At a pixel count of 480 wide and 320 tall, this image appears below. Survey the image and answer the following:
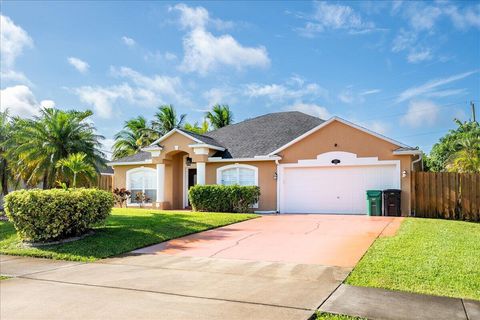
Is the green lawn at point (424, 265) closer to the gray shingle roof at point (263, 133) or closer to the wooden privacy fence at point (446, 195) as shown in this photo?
the wooden privacy fence at point (446, 195)

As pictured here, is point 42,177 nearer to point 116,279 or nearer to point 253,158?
point 253,158

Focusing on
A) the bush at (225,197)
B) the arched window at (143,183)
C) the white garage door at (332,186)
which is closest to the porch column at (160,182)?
the arched window at (143,183)

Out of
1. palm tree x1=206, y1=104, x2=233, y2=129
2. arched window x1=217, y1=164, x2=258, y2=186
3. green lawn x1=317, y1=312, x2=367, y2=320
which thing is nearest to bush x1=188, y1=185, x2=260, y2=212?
arched window x1=217, y1=164, x2=258, y2=186

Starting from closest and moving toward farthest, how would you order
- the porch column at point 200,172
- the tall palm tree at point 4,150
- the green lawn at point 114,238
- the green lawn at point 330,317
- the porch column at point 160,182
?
the green lawn at point 330,317 → the green lawn at point 114,238 → the tall palm tree at point 4,150 → the porch column at point 200,172 → the porch column at point 160,182

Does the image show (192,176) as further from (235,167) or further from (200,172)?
(235,167)

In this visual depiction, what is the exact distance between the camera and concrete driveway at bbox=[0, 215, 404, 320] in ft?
16.7

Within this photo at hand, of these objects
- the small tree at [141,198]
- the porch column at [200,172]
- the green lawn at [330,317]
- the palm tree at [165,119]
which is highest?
the palm tree at [165,119]

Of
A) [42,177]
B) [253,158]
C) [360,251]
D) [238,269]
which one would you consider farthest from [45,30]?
[360,251]

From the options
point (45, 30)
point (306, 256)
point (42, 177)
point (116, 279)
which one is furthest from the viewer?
point (42, 177)

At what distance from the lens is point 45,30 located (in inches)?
572

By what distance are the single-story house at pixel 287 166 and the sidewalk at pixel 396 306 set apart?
40.2 feet

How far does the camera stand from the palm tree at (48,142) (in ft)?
56.7

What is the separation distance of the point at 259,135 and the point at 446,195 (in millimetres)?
10819

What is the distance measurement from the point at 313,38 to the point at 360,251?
12312mm
